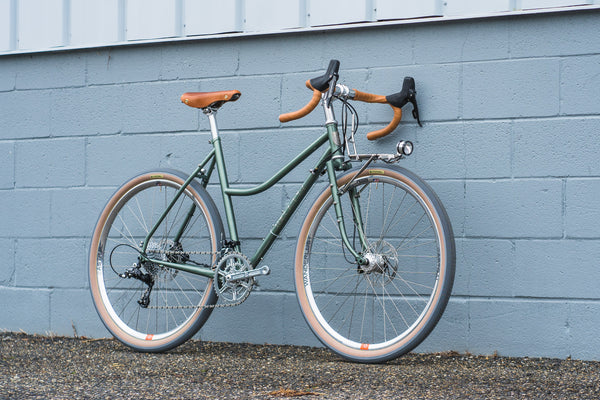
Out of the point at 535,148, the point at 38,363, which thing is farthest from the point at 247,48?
the point at 38,363

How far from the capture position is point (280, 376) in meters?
3.08

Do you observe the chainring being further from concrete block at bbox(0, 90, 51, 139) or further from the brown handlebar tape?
concrete block at bbox(0, 90, 51, 139)

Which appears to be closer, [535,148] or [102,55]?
[535,148]

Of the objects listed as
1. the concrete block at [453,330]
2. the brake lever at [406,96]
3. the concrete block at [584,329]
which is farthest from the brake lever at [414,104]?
the concrete block at [584,329]

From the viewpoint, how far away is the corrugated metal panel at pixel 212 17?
155 inches

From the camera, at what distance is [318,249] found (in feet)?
12.3

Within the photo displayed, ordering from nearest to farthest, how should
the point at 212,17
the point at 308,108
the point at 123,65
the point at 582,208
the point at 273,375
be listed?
1. the point at 273,375
2. the point at 308,108
3. the point at 582,208
4. the point at 212,17
5. the point at 123,65

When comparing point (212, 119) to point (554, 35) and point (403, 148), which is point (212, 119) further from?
point (554, 35)

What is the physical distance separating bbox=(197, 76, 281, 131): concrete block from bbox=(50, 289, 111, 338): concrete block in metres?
1.19

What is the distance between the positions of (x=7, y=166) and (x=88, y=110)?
0.61 metres

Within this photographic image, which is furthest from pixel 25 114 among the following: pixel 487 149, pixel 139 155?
pixel 487 149

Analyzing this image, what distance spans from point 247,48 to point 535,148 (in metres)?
1.52

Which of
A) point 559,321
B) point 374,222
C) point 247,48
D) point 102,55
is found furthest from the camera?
point 102,55

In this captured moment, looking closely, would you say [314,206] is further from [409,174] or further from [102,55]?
[102,55]
